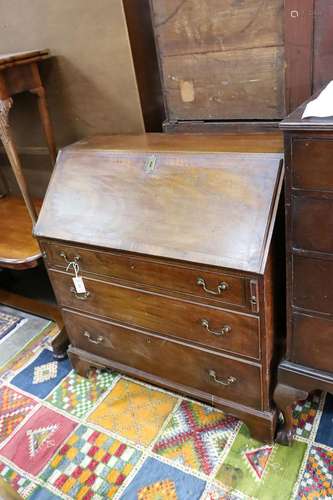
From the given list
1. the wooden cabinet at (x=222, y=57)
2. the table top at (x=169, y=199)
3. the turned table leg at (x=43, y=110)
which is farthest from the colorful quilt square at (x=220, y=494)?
the turned table leg at (x=43, y=110)

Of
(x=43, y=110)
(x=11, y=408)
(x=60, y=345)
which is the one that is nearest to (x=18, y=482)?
(x=11, y=408)

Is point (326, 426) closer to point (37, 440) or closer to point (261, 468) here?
point (261, 468)

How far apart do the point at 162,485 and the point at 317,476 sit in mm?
517

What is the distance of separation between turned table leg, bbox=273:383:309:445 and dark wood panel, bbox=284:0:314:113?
37.3 inches

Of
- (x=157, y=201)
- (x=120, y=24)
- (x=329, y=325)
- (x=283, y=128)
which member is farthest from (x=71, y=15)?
(x=329, y=325)

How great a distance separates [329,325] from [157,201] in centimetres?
63

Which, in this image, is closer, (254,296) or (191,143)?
(254,296)

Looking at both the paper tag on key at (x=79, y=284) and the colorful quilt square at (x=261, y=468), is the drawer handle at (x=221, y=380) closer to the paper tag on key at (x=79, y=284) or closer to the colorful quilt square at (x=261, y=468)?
the colorful quilt square at (x=261, y=468)

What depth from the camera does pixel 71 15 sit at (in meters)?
1.66

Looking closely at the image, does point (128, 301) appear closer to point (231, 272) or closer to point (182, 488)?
point (231, 272)

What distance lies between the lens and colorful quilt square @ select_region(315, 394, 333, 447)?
1.48 m

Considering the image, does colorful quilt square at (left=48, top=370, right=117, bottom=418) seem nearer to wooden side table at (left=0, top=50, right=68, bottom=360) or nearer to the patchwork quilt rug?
the patchwork quilt rug

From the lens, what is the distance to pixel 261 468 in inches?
55.8

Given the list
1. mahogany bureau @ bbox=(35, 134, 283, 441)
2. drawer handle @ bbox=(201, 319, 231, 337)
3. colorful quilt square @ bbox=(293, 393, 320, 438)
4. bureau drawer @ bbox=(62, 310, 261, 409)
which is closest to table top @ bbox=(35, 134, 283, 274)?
mahogany bureau @ bbox=(35, 134, 283, 441)
